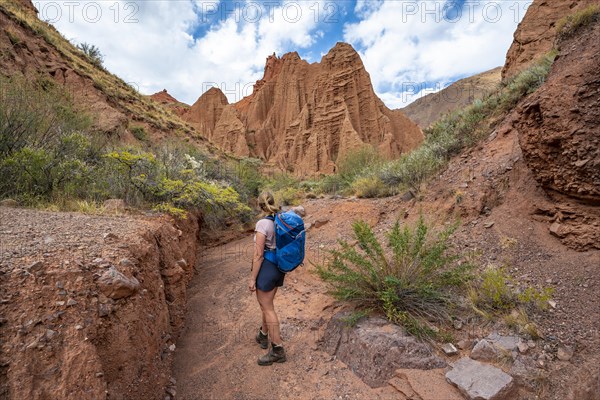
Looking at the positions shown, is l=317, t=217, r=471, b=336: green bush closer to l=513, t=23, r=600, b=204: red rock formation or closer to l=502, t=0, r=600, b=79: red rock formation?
l=513, t=23, r=600, b=204: red rock formation

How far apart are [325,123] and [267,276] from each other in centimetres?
2998

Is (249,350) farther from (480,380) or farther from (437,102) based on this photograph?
(437,102)

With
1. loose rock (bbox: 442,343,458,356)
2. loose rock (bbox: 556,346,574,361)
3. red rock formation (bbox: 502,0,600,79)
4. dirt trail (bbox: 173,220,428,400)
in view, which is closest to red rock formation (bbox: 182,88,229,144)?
red rock formation (bbox: 502,0,600,79)

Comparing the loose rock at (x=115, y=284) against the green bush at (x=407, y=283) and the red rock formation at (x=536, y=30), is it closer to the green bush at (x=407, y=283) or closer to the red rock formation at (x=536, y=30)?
the green bush at (x=407, y=283)

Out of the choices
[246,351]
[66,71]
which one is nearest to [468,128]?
[246,351]

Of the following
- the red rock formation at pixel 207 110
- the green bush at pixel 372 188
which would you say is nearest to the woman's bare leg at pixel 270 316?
the green bush at pixel 372 188

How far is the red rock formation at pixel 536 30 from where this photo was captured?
9102 millimetres

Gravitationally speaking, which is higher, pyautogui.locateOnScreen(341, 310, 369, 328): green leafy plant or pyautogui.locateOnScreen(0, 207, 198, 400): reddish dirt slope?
pyautogui.locateOnScreen(0, 207, 198, 400): reddish dirt slope

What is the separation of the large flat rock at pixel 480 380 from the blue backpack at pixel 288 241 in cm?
172

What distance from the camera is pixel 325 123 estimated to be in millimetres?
31797

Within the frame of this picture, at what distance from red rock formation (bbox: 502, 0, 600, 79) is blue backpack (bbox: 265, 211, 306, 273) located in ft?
30.4

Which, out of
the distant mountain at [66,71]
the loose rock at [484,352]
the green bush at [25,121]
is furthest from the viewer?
the distant mountain at [66,71]

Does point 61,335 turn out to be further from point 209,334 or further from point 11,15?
point 11,15

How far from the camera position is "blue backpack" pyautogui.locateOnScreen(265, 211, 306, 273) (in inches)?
125
